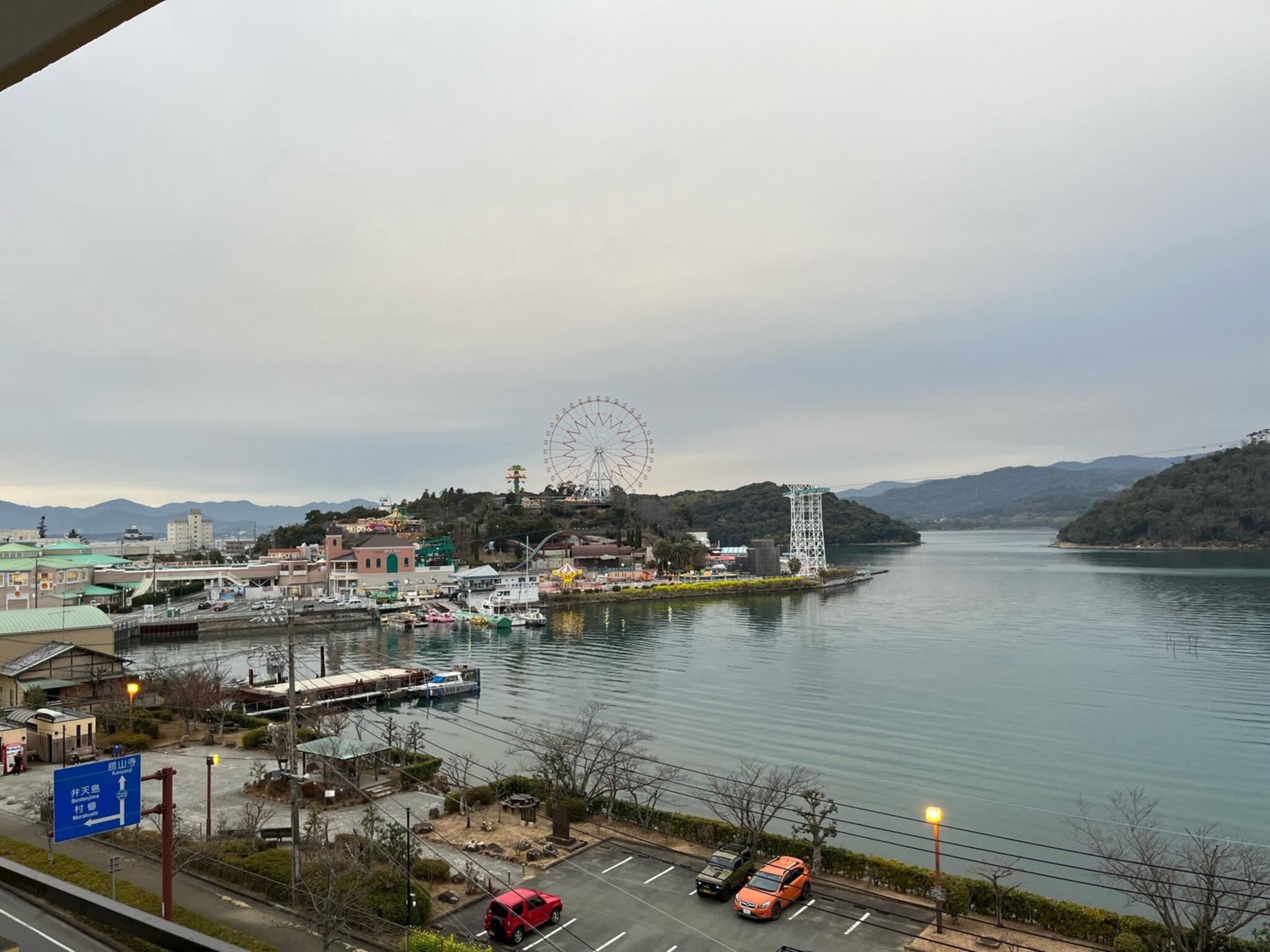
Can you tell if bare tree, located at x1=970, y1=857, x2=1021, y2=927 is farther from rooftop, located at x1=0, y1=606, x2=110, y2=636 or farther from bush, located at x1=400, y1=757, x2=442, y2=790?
rooftop, located at x1=0, y1=606, x2=110, y2=636

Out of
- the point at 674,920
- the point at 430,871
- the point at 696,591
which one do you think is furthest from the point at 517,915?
the point at 696,591

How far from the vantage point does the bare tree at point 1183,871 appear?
823 centimetres

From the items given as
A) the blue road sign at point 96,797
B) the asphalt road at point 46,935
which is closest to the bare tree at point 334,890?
the blue road sign at point 96,797

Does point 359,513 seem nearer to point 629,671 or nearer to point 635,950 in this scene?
point 629,671

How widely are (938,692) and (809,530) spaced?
44.6 meters

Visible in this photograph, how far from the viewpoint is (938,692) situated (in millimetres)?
23375

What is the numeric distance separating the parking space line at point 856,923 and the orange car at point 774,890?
0.75m

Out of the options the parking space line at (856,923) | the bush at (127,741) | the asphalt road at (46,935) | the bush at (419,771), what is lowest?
the parking space line at (856,923)

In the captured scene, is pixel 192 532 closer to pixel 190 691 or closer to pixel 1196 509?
pixel 190 691

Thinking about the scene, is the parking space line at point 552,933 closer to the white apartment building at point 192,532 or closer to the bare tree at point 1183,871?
the bare tree at point 1183,871

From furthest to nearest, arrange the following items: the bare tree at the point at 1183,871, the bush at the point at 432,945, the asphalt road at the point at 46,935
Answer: the bare tree at the point at 1183,871 < the bush at the point at 432,945 < the asphalt road at the point at 46,935

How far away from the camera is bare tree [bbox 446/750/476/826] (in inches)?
501

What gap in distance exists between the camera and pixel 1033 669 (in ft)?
86.8

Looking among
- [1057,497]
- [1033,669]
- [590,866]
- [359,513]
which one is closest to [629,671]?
[1033,669]
